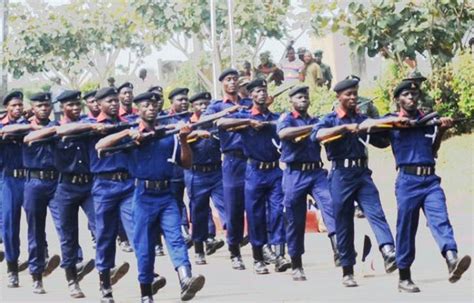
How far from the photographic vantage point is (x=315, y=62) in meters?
31.5

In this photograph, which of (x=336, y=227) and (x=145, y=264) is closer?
(x=145, y=264)

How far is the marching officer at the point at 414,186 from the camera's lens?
45.3 feet

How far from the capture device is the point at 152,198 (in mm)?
13609

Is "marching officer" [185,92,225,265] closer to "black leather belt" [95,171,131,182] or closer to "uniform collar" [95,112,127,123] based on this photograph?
"uniform collar" [95,112,127,123]

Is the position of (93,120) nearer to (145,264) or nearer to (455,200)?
(145,264)

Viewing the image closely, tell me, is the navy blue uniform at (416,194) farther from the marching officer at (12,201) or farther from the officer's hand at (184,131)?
the marching officer at (12,201)

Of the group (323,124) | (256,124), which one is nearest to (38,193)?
(256,124)

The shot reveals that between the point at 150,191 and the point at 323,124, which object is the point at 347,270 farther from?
the point at 150,191

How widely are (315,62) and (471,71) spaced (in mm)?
7155

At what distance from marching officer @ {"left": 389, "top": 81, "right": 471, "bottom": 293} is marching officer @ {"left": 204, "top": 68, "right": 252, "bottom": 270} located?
11.0ft

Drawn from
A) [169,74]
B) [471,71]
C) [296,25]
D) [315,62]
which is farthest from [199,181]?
[169,74]

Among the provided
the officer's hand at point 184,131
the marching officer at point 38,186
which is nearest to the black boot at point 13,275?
the marching officer at point 38,186

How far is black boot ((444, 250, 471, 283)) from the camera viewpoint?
44.5 ft

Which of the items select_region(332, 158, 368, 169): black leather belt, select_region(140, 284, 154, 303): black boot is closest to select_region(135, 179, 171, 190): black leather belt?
select_region(140, 284, 154, 303): black boot
